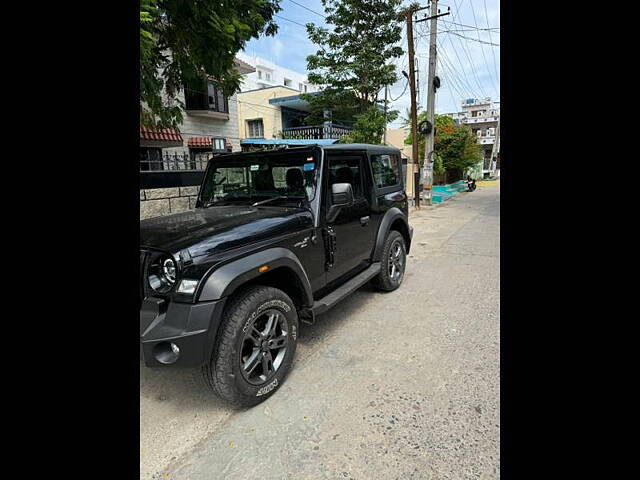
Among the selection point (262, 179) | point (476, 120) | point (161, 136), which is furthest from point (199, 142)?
point (476, 120)

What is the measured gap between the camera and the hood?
2244mm

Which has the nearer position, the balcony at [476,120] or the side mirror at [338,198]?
the side mirror at [338,198]

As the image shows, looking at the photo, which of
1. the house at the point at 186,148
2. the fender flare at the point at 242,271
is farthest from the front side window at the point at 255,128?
the fender flare at the point at 242,271

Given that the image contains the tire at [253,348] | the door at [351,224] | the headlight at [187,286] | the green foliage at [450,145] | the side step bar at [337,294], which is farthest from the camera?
the green foliage at [450,145]

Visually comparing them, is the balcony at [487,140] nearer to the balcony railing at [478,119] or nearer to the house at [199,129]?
the balcony railing at [478,119]

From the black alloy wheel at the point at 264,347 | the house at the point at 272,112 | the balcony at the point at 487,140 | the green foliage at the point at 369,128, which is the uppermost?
the balcony at the point at 487,140

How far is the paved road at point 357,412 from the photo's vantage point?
6.43 ft

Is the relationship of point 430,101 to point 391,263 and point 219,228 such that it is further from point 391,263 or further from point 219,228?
point 219,228

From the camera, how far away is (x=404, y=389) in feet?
8.48

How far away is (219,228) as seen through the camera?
96.5 inches

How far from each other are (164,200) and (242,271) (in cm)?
409

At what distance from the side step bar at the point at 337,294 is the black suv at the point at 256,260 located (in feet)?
0.03
